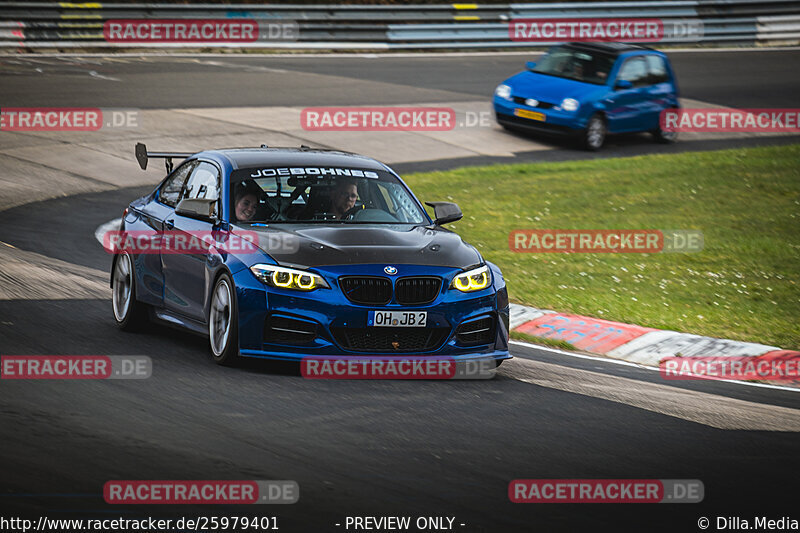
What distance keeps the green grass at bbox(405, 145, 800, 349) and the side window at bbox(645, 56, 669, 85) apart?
235cm

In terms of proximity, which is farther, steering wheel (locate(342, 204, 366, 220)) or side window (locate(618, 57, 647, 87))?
side window (locate(618, 57, 647, 87))

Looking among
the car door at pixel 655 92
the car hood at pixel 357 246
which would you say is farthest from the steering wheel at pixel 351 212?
the car door at pixel 655 92

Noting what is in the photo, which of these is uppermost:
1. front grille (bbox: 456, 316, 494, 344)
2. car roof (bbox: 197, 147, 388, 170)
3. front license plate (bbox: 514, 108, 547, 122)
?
car roof (bbox: 197, 147, 388, 170)

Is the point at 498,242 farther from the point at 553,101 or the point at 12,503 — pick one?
the point at 12,503

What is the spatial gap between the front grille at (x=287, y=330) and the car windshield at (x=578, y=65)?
16.3 m

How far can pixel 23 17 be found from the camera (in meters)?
27.3

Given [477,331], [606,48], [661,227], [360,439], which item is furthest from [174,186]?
[606,48]

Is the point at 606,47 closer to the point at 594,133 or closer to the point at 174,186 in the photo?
the point at 594,133

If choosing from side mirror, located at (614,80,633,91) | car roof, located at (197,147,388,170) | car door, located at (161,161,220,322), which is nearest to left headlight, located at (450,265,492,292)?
car roof, located at (197,147,388,170)

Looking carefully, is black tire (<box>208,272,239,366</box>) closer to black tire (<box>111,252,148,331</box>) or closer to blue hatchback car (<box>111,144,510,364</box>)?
blue hatchback car (<box>111,144,510,364</box>)

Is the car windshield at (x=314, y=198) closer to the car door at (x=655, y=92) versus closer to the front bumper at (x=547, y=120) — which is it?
the front bumper at (x=547, y=120)

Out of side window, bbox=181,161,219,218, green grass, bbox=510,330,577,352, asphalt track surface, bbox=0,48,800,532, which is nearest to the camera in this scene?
asphalt track surface, bbox=0,48,800,532

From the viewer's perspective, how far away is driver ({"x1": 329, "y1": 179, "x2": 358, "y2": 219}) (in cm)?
915

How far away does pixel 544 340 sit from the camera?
1095 centimetres
